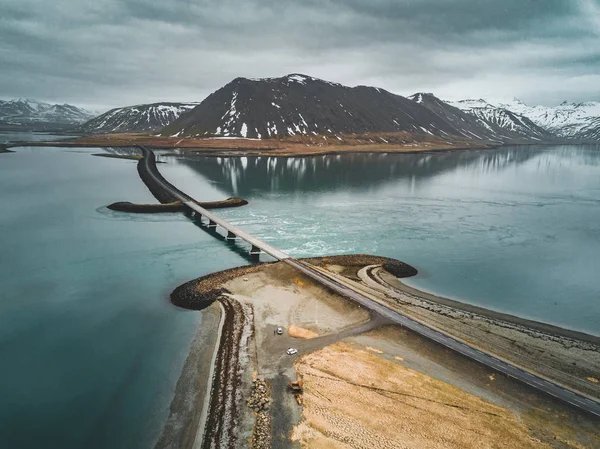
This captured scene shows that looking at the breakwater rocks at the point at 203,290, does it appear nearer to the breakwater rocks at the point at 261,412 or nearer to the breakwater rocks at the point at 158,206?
the breakwater rocks at the point at 261,412

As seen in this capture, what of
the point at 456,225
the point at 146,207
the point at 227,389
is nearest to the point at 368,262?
the point at 227,389

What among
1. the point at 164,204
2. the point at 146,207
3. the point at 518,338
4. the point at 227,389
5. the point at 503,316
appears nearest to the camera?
the point at 227,389

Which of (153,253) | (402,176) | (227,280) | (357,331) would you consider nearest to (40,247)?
(153,253)

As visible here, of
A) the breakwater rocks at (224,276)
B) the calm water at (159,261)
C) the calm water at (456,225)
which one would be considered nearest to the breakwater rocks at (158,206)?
the calm water at (159,261)

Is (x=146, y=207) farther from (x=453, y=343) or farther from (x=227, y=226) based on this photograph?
(x=453, y=343)

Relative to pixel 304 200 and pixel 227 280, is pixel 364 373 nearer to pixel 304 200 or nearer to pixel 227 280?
pixel 227 280

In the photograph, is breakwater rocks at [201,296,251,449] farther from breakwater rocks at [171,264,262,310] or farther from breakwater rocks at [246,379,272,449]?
breakwater rocks at [171,264,262,310]

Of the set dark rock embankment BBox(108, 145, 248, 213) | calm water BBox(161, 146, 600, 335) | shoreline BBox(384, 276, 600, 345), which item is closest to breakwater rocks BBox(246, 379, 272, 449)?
shoreline BBox(384, 276, 600, 345)
